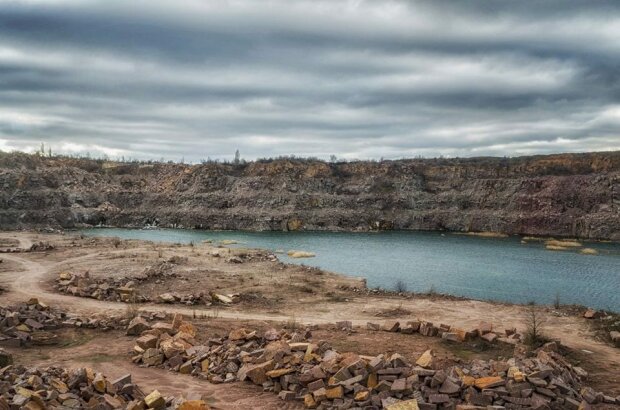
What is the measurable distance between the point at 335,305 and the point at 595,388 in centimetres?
1162

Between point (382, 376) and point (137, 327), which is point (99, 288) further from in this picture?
point (382, 376)

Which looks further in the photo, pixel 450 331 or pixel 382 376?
pixel 450 331

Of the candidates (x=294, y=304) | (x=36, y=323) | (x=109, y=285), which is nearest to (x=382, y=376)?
(x=36, y=323)

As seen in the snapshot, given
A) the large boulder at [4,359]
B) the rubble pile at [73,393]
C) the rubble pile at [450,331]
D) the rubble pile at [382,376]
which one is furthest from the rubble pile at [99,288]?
the rubble pile at [73,393]

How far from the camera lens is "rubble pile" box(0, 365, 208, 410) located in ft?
31.1

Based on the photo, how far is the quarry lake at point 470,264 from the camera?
30.8 m

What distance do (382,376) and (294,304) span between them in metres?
11.3

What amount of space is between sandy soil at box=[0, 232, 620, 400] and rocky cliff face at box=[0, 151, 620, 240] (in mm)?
41808

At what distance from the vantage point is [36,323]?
15.8m

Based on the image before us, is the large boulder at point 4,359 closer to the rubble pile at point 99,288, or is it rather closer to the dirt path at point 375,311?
the dirt path at point 375,311

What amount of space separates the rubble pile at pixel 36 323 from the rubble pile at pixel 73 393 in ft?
12.4

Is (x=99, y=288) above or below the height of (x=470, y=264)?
above

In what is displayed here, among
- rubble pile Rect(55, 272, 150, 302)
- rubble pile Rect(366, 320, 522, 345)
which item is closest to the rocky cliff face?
rubble pile Rect(55, 272, 150, 302)

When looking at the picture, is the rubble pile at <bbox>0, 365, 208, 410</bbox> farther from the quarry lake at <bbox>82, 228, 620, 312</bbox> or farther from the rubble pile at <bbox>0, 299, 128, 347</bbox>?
the quarry lake at <bbox>82, 228, 620, 312</bbox>
